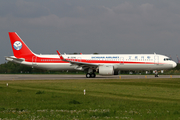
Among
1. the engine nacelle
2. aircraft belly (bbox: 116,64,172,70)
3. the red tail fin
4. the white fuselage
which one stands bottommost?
the engine nacelle

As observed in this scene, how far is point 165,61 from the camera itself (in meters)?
49.3

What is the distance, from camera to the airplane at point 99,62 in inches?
1909

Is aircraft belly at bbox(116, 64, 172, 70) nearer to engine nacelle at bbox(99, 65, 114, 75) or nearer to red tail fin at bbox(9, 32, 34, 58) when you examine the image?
engine nacelle at bbox(99, 65, 114, 75)

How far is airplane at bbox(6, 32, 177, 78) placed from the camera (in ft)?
159

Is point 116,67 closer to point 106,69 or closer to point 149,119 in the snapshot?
point 106,69

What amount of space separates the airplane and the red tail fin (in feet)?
2.85

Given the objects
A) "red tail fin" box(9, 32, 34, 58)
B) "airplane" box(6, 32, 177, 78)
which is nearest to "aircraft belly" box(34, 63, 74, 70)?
"airplane" box(6, 32, 177, 78)

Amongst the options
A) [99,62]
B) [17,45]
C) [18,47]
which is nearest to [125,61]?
[99,62]

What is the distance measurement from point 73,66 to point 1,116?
131ft

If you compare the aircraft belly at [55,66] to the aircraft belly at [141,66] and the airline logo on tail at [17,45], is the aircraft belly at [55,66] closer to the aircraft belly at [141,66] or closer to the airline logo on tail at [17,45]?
the airline logo on tail at [17,45]

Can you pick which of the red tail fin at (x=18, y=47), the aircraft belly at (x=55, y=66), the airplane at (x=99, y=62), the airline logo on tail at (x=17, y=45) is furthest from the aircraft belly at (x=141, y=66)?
the airline logo on tail at (x=17, y=45)

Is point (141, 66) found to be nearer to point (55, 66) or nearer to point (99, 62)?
point (99, 62)

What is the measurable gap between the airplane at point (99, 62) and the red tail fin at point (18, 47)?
0.87m

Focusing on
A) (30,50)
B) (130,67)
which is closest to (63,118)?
(130,67)
